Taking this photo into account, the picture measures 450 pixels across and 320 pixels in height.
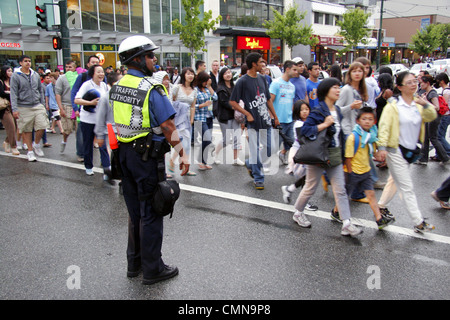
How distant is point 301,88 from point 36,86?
18.1ft

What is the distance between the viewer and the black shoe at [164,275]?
11.4 feet

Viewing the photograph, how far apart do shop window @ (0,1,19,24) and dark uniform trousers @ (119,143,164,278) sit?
23.5 m

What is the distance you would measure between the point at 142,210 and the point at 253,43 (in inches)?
1512

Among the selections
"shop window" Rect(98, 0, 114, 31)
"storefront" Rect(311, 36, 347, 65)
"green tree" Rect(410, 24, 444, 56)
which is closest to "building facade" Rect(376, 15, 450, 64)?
"green tree" Rect(410, 24, 444, 56)

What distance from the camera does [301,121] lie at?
5730 millimetres

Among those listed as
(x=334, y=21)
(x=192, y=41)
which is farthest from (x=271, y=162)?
(x=334, y=21)

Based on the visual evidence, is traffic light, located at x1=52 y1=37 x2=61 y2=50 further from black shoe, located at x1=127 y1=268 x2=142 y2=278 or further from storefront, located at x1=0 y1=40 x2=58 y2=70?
black shoe, located at x1=127 y1=268 x2=142 y2=278

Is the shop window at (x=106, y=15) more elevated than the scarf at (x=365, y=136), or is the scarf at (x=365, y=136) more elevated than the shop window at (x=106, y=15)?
the shop window at (x=106, y=15)

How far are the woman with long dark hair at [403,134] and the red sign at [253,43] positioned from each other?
114 feet

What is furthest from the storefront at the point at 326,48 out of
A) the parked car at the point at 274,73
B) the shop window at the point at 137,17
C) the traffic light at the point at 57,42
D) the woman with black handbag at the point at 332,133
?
the woman with black handbag at the point at 332,133

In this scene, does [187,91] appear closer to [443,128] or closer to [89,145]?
[89,145]

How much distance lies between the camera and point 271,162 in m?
7.83

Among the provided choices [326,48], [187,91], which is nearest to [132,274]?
[187,91]

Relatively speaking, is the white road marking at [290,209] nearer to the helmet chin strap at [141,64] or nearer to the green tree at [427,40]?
the helmet chin strap at [141,64]
